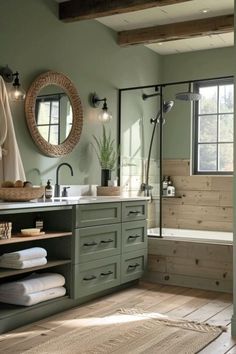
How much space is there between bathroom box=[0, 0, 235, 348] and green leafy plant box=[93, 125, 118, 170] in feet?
0.25

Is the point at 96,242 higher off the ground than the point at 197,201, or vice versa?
the point at 197,201

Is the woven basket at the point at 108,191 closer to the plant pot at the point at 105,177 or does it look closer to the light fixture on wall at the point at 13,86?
the plant pot at the point at 105,177

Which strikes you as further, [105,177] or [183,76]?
[183,76]

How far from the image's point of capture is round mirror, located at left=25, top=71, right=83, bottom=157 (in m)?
3.93

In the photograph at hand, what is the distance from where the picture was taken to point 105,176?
4699mm

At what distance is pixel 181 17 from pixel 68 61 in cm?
123

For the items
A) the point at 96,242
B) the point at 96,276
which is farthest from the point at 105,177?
the point at 96,276

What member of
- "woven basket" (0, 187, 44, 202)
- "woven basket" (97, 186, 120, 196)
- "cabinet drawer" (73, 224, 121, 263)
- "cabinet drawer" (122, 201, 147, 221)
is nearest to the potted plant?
"woven basket" (97, 186, 120, 196)

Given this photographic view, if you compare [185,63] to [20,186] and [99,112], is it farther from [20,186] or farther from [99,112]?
[20,186]

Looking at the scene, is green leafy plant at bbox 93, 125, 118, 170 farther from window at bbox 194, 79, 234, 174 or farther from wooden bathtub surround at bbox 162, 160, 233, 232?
window at bbox 194, 79, 234, 174

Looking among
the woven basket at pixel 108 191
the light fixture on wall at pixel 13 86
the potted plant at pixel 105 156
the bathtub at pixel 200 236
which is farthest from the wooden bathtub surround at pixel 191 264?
the light fixture on wall at pixel 13 86

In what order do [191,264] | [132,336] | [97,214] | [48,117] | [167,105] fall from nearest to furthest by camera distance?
[132,336]
[97,214]
[48,117]
[191,264]
[167,105]

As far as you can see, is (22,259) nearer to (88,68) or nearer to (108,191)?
(108,191)

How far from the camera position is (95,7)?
4.11 m
